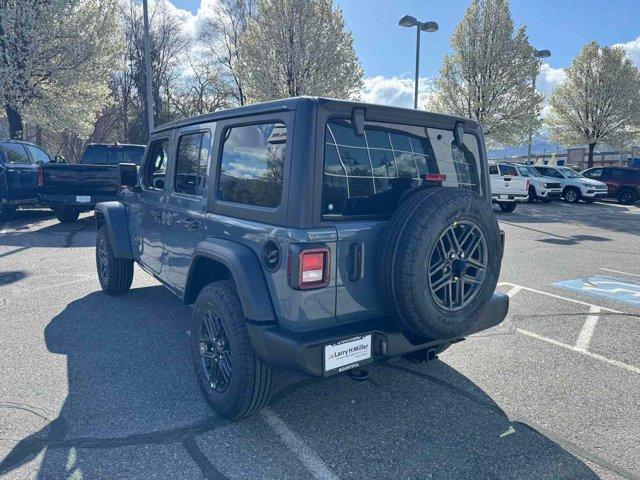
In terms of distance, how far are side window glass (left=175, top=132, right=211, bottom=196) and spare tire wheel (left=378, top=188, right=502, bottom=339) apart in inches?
60.6

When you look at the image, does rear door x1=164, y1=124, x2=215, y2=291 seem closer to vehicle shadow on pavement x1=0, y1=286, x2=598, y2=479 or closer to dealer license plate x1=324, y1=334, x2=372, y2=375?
vehicle shadow on pavement x1=0, y1=286, x2=598, y2=479

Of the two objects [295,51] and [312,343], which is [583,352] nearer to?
[312,343]

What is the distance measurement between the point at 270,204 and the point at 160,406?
1582 mm

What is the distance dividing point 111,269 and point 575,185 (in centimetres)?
2167

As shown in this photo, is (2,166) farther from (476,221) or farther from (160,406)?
(476,221)

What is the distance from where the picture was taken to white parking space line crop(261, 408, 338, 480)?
2479 mm

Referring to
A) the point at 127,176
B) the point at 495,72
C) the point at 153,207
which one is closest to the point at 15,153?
the point at 127,176

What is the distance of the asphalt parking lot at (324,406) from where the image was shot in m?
2.56

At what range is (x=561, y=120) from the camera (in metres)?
31.6

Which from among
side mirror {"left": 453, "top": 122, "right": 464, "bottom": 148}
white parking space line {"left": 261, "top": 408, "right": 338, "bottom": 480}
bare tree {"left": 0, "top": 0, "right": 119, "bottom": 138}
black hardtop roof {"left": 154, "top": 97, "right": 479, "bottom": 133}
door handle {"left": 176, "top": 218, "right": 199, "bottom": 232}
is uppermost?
bare tree {"left": 0, "top": 0, "right": 119, "bottom": 138}

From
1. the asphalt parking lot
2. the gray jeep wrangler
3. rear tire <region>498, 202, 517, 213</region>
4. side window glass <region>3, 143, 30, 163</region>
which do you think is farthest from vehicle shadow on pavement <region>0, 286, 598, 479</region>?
rear tire <region>498, 202, 517, 213</region>

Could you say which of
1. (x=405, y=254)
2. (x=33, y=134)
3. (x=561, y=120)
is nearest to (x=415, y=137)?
(x=405, y=254)

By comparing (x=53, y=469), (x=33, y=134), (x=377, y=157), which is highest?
(x=33, y=134)

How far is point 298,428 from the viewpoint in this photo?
2902 mm
